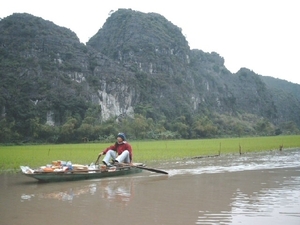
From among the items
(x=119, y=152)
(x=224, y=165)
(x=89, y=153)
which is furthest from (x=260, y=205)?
(x=89, y=153)

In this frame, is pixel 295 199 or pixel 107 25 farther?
pixel 107 25

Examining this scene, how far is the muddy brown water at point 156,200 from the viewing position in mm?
4852

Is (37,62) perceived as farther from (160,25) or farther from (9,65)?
(160,25)

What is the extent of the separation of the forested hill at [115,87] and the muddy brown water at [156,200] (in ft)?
105

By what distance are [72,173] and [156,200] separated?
116 inches

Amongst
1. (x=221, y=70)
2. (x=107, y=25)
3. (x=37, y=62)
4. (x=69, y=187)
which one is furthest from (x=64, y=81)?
(x=221, y=70)

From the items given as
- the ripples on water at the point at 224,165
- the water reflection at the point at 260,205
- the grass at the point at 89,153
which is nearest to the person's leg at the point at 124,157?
the ripples on water at the point at 224,165

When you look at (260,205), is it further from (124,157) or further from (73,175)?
(124,157)

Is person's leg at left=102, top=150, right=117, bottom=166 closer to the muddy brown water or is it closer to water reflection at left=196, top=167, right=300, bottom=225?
the muddy brown water

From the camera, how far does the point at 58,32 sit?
68.7 metres

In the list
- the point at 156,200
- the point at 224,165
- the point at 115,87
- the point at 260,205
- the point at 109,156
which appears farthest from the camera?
the point at 115,87

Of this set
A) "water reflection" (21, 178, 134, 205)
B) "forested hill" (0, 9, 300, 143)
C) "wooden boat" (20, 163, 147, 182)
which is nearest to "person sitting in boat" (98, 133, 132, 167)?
"wooden boat" (20, 163, 147, 182)

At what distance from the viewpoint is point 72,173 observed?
8320 mm

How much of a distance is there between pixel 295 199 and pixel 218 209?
4.82 ft
